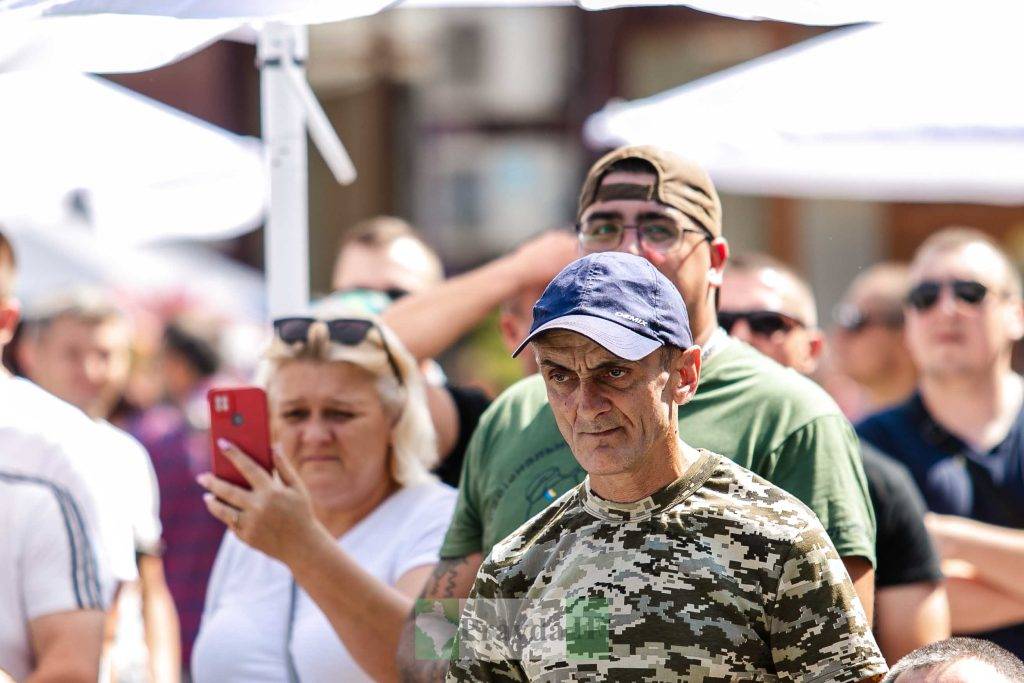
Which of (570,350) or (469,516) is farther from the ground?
(570,350)

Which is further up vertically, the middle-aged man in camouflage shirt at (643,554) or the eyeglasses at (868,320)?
the middle-aged man in camouflage shirt at (643,554)

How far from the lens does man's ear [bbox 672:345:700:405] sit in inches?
85.3

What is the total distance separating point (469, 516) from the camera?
2855mm

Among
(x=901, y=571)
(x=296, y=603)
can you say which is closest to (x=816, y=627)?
(x=901, y=571)

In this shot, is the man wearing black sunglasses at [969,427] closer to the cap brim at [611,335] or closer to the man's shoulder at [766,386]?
the man's shoulder at [766,386]

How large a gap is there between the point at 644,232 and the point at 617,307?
1.93 feet

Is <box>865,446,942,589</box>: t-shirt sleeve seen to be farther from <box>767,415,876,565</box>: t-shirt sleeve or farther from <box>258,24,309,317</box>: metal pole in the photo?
<box>258,24,309,317</box>: metal pole

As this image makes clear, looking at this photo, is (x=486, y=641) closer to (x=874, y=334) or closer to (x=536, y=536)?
(x=536, y=536)

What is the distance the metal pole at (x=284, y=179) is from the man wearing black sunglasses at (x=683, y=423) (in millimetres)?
1094

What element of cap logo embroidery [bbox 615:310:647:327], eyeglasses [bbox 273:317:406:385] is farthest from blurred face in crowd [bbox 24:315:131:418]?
cap logo embroidery [bbox 615:310:647:327]

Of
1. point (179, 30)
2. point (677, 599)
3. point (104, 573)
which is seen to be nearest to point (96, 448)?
point (104, 573)

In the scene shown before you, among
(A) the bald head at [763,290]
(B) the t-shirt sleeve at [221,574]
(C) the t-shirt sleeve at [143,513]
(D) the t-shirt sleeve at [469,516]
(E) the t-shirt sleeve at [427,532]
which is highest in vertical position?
(A) the bald head at [763,290]

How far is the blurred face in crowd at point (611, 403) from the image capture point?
6.88 feet

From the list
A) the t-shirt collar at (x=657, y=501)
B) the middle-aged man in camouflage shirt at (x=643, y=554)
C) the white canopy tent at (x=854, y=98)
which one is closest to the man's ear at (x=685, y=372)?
the middle-aged man in camouflage shirt at (x=643, y=554)
